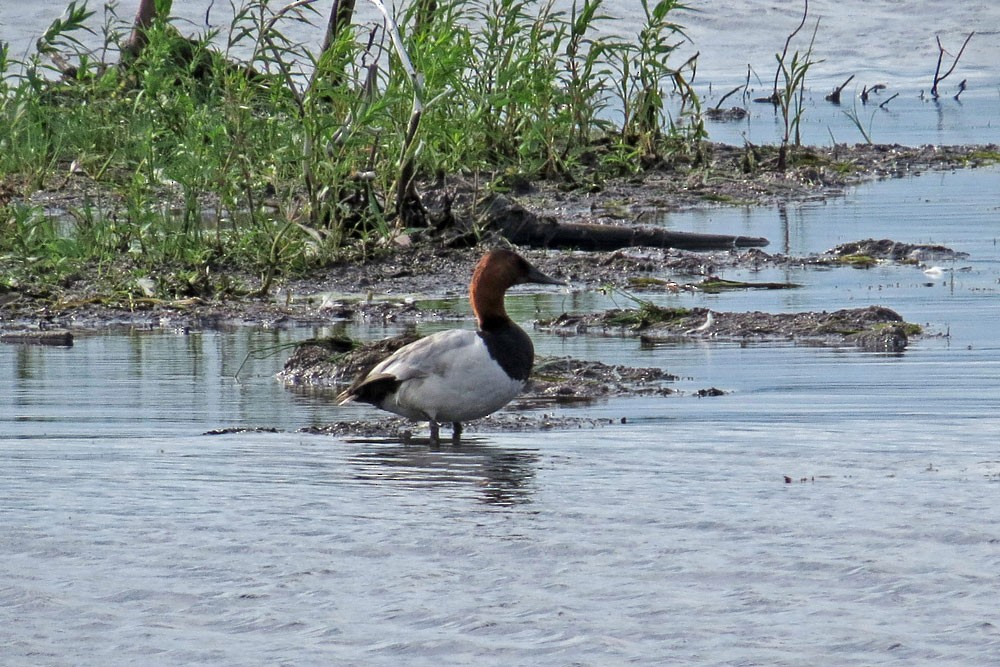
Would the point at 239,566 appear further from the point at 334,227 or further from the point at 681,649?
the point at 334,227

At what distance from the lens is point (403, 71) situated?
11633 mm

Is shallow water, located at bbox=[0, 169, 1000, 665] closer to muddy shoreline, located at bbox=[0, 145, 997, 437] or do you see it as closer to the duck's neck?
muddy shoreline, located at bbox=[0, 145, 997, 437]

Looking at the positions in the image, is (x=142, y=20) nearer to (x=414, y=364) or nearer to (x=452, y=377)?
(x=414, y=364)

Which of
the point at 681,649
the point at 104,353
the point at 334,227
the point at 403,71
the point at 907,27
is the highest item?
the point at 907,27

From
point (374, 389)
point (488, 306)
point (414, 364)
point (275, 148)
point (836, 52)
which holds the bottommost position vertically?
point (374, 389)

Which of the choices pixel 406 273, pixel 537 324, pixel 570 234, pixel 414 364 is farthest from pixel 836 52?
pixel 414 364

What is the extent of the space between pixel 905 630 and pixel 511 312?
21.5 feet

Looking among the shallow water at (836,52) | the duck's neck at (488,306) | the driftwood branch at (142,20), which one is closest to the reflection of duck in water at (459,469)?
the duck's neck at (488,306)

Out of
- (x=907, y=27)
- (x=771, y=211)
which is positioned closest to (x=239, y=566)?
(x=771, y=211)

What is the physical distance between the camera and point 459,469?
6.57m

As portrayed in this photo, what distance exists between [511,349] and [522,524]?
1806 millimetres

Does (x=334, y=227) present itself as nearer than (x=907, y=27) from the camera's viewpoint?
Yes

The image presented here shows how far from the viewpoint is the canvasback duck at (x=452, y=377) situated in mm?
7117

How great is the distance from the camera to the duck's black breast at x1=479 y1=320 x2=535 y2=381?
7203mm
